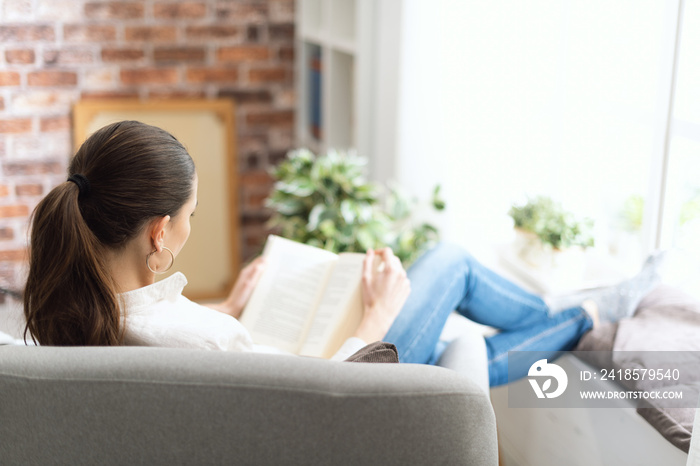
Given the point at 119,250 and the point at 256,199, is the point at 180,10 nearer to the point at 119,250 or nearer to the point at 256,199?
the point at 256,199

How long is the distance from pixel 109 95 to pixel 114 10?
1.15 ft

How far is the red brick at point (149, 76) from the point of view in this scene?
283 cm

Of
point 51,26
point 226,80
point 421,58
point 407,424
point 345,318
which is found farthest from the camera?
point 226,80

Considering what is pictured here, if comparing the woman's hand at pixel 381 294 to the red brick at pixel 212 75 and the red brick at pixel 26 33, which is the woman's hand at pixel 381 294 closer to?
the red brick at pixel 212 75

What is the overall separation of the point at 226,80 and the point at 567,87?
5.06 ft

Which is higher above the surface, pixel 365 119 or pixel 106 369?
pixel 365 119

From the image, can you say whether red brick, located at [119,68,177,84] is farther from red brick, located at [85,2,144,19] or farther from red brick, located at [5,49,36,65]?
red brick, located at [5,49,36,65]

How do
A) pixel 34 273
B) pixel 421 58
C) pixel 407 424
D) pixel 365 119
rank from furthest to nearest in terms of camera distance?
pixel 365 119
pixel 421 58
pixel 34 273
pixel 407 424

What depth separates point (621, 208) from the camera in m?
2.01

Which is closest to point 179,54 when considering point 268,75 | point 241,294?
point 268,75

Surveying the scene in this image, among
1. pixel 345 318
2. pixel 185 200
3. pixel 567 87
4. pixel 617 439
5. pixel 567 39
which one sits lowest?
pixel 617 439

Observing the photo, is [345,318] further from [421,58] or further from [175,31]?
[175,31]

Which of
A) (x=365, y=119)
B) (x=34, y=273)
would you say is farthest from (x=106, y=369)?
(x=365, y=119)

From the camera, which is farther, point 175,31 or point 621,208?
point 175,31
